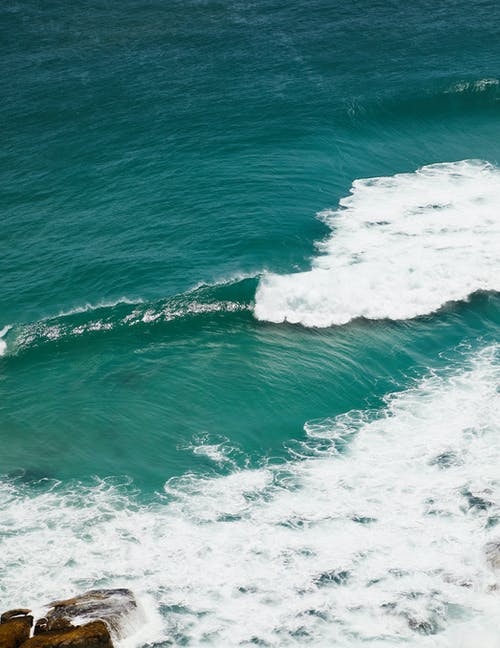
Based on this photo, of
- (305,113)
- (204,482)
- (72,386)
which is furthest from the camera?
(305,113)

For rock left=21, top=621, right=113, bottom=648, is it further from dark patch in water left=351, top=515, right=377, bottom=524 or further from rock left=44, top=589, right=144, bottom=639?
dark patch in water left=351, top=515, right=377, bottom=524

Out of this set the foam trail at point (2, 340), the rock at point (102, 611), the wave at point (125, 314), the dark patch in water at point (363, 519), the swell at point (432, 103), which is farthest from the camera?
the swell at point (432, 103)

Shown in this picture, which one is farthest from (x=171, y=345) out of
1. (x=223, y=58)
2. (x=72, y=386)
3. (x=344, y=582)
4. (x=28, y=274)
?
(x=223, y=58)

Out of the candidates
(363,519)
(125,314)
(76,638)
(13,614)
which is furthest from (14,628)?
(125,314)

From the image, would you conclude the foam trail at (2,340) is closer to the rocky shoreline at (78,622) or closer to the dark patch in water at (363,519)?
the rocky shoreline at (78,622)

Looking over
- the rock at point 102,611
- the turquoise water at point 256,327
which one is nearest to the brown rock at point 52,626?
the rock at point 102,611

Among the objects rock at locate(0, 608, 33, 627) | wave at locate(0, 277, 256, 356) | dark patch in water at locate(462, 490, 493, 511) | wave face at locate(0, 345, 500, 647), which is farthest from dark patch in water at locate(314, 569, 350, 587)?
wave at locate(0, 277, 256, 356)

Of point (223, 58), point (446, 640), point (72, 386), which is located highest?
point (223, 58)

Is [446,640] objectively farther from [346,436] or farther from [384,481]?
[346,436]
